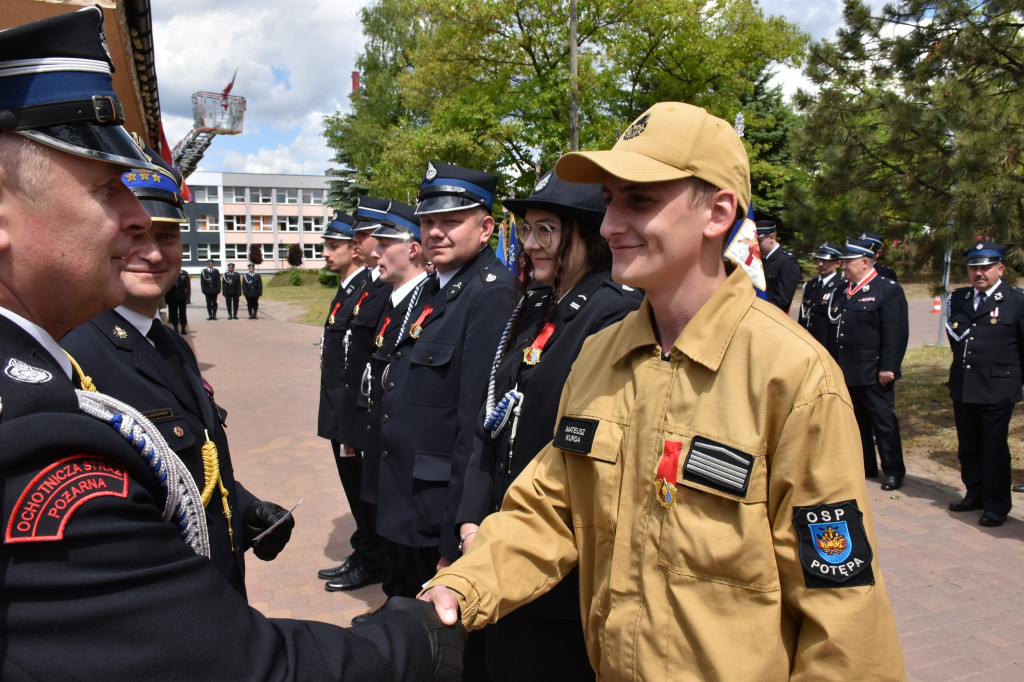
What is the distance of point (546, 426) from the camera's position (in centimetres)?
263

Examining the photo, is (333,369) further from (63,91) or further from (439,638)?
(63,91)

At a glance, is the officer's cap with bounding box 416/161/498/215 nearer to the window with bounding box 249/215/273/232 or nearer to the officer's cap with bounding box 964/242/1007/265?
the officer's cap with bounding box 964/242/1007/265

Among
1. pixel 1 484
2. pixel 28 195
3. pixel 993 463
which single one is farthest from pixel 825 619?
pixel 993 463

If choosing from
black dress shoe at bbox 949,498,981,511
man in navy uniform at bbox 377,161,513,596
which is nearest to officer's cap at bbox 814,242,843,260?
black dress shoe at bbox 949,498,981,511

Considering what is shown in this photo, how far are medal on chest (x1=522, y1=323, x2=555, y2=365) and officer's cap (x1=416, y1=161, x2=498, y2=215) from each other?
1.26 metres

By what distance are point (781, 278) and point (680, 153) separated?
952 cm

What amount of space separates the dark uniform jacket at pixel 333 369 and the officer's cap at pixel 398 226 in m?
1.04

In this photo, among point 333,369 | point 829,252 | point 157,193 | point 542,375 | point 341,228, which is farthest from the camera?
point 829,252

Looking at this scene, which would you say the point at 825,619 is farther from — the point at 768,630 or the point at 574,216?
the point at 574,216

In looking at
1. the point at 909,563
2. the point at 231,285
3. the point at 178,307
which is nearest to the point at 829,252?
the point at 909,563

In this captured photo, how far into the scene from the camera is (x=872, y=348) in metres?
7.73

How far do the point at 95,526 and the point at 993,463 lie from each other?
685cm

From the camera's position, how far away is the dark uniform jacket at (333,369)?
5.71 m

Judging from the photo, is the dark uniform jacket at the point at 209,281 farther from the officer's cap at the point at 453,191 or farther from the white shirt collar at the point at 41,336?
the white shirt collar at the point at 41,336
